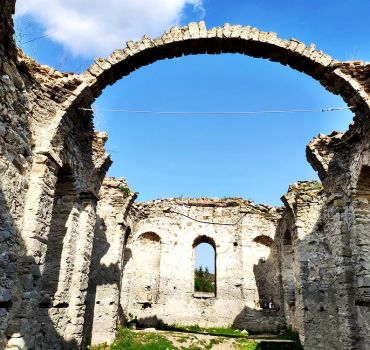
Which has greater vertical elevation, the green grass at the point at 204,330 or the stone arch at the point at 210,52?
the stone arch at the point at 210,52

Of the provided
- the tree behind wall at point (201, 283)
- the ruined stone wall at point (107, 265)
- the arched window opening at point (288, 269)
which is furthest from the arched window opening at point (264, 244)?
the ruined stone wall at point (107, 265)

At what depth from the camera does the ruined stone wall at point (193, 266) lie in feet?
54.1

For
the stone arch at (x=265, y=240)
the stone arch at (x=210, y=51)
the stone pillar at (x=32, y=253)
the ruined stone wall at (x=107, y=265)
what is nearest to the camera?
the stone pillar at (x=32, y=253)

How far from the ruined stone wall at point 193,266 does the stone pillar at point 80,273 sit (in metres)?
7.52

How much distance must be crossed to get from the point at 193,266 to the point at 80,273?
974cm

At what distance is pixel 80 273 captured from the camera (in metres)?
8.31

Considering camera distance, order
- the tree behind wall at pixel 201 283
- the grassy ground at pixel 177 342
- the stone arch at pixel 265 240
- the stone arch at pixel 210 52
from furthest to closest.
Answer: the tree behind wall at pixel 201 283 < the stone arch at pixel 265 240 < the grassy ground at pixel 177 342 < the stone arch at pixel 210 52

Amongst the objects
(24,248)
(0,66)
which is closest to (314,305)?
(24,248)

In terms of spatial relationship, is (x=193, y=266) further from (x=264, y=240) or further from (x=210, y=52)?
(x=210, y=52)

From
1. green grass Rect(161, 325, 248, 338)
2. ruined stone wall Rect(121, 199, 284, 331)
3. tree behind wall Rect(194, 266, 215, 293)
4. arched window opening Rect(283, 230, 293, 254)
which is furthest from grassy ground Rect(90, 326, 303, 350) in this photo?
tree behind wall Rect(194, 266, 215, 293)

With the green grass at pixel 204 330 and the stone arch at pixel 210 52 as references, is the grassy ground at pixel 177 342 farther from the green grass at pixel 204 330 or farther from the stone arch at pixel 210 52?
the stone arch at pixel 210 52

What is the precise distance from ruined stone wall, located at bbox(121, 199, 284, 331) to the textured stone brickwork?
445 centimetres

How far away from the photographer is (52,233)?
801 centimetres

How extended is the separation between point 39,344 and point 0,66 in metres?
4.99
